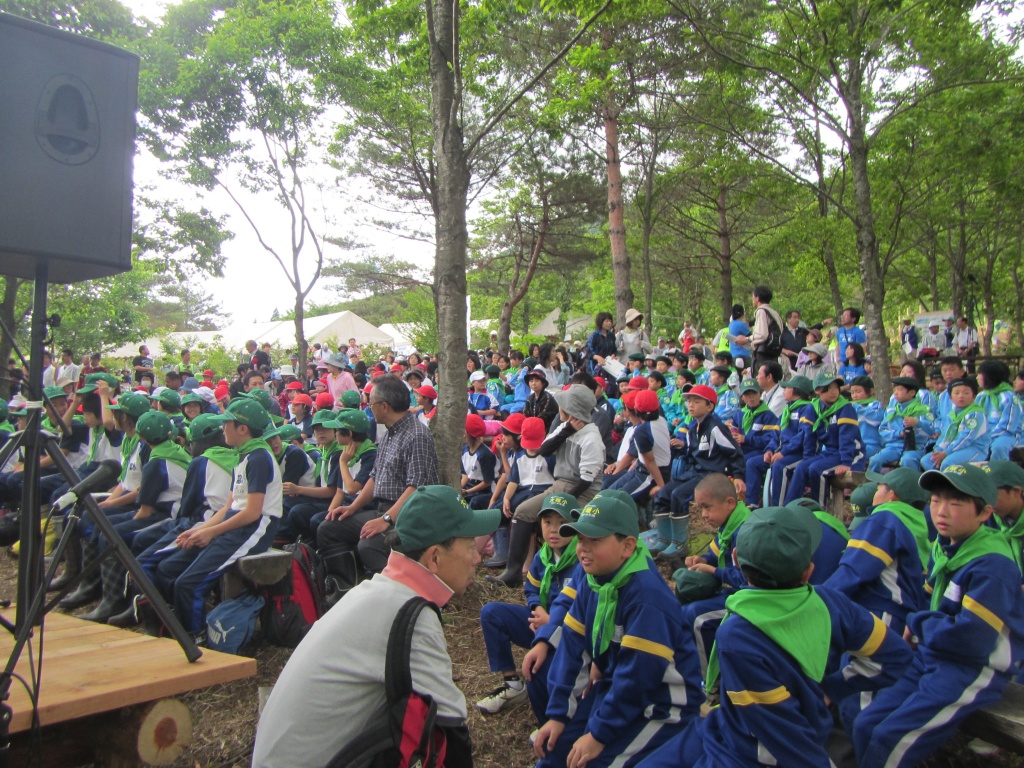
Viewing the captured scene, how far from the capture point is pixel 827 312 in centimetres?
3134

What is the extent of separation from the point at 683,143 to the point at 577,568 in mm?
15301

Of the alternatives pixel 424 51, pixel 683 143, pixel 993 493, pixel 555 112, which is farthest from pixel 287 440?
pixel 683 143

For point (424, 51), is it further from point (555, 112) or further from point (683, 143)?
point (683, 143)

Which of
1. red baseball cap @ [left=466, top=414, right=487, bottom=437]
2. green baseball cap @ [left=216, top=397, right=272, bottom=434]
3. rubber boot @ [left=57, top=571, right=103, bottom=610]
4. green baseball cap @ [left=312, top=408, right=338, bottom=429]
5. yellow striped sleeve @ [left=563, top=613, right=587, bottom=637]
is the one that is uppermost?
green baseball cap @ [left=216, top=397, right=272, bottom=434]

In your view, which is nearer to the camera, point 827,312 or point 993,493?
point 993,493

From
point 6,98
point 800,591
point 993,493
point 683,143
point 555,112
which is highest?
point 683,143

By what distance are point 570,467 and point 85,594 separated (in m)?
4.38

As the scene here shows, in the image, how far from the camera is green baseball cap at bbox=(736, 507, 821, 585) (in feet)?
7.70

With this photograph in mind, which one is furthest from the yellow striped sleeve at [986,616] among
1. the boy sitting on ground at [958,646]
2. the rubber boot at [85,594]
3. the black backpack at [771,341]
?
the black backpack at [771,341]

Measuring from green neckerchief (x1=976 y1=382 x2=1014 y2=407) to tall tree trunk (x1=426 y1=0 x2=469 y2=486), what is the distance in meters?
5.14

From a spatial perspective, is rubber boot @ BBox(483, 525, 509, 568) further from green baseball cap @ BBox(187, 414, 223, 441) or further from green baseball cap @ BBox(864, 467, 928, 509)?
green baseball cap @ BBox(864, 467, 928, 509)

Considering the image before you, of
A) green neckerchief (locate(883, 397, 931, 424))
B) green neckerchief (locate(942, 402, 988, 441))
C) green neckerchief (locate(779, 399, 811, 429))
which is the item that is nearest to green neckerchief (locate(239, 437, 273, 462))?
green neckerchief (locate(779, 399, 811, 429))

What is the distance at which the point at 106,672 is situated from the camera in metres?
3.30

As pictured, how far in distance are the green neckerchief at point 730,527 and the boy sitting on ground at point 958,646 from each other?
1.05m
